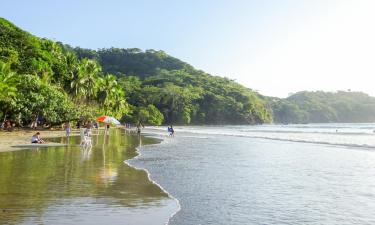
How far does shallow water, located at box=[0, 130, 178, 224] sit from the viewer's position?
8078 millimetres

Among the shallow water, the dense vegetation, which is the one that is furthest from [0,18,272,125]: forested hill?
the shallow water

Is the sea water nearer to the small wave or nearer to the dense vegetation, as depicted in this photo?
the small wave

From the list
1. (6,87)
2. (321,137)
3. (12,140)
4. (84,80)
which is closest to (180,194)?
(12,140)

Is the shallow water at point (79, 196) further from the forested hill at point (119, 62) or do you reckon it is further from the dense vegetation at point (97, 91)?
the forested hill at point (119, 62)

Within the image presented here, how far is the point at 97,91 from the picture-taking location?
7856 centimetres

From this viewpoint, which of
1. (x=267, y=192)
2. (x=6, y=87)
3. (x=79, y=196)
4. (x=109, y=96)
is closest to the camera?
(x=79, y=196)

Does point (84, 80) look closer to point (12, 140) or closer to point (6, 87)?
point (6, 87)

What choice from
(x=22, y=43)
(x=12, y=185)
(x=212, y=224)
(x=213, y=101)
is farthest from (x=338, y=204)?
(x=213, y=101)

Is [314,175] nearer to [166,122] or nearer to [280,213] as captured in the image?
[280,213]

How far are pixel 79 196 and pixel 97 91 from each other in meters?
70.3

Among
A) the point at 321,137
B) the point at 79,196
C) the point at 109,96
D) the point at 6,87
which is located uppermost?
the point at 109,96

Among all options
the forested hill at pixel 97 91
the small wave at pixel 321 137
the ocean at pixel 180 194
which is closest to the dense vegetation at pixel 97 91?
the forested hill at pixel 97 91

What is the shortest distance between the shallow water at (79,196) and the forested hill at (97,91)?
26.5 meters

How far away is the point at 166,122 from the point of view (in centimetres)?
13900
